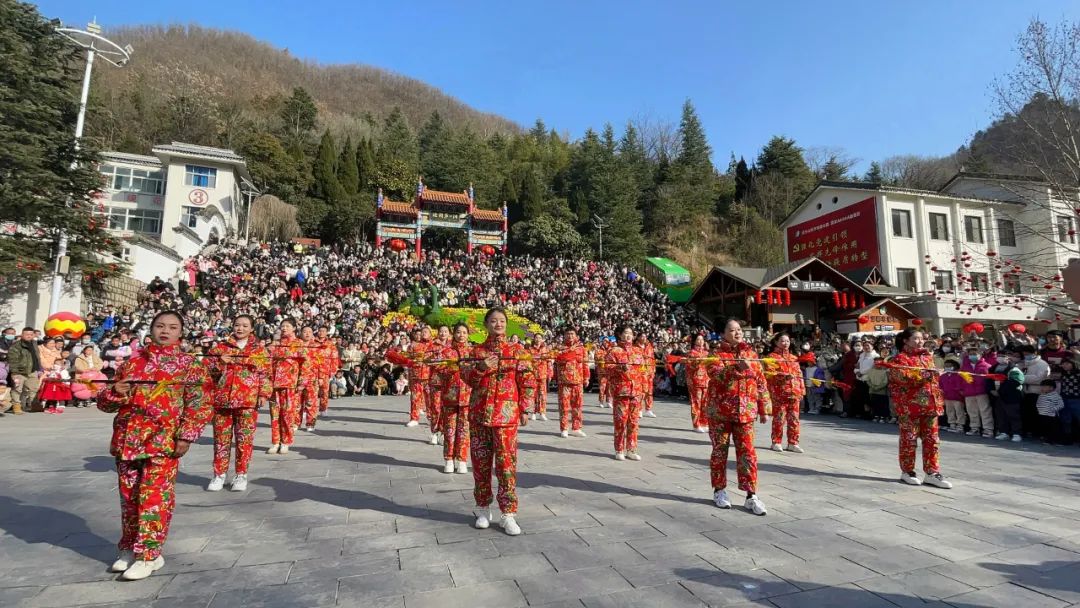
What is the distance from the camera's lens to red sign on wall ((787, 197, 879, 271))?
92.3 feet

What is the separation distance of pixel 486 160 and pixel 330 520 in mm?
47776

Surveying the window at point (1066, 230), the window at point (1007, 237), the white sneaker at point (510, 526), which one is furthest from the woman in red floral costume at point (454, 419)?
the window at point (1007, 237)

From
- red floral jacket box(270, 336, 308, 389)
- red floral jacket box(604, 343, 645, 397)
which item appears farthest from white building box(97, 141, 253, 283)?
red floral jacket box(604, 343, 645, 397)

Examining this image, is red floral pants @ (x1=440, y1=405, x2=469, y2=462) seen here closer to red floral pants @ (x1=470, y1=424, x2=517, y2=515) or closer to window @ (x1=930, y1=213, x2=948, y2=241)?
red floral pants @ (x1=470, y1=424, x2=517, y2=515)

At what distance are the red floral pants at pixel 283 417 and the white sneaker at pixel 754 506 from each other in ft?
18.9

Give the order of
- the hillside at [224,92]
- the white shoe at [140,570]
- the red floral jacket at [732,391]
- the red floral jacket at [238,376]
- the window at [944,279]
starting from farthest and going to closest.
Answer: the hillside at [224,92], the window at [944,279], the red floral jacket at [238,376], the red floral jacket at [732,391], the white shoe at [140,570]

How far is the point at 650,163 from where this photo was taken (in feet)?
185

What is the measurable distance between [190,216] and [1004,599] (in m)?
36.5

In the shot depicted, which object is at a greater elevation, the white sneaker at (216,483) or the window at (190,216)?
the window at (190,216)

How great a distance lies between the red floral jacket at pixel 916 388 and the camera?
567 cm

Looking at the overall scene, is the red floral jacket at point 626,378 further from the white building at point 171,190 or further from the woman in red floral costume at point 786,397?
the white building at point 171,190

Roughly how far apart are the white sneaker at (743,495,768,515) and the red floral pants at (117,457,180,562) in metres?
4.47

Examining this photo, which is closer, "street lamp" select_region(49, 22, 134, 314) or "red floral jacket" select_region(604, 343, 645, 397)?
"red floral jacket" select_region(604, 343, 645, 397)

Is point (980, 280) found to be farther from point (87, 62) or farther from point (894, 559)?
point (87, 62)
